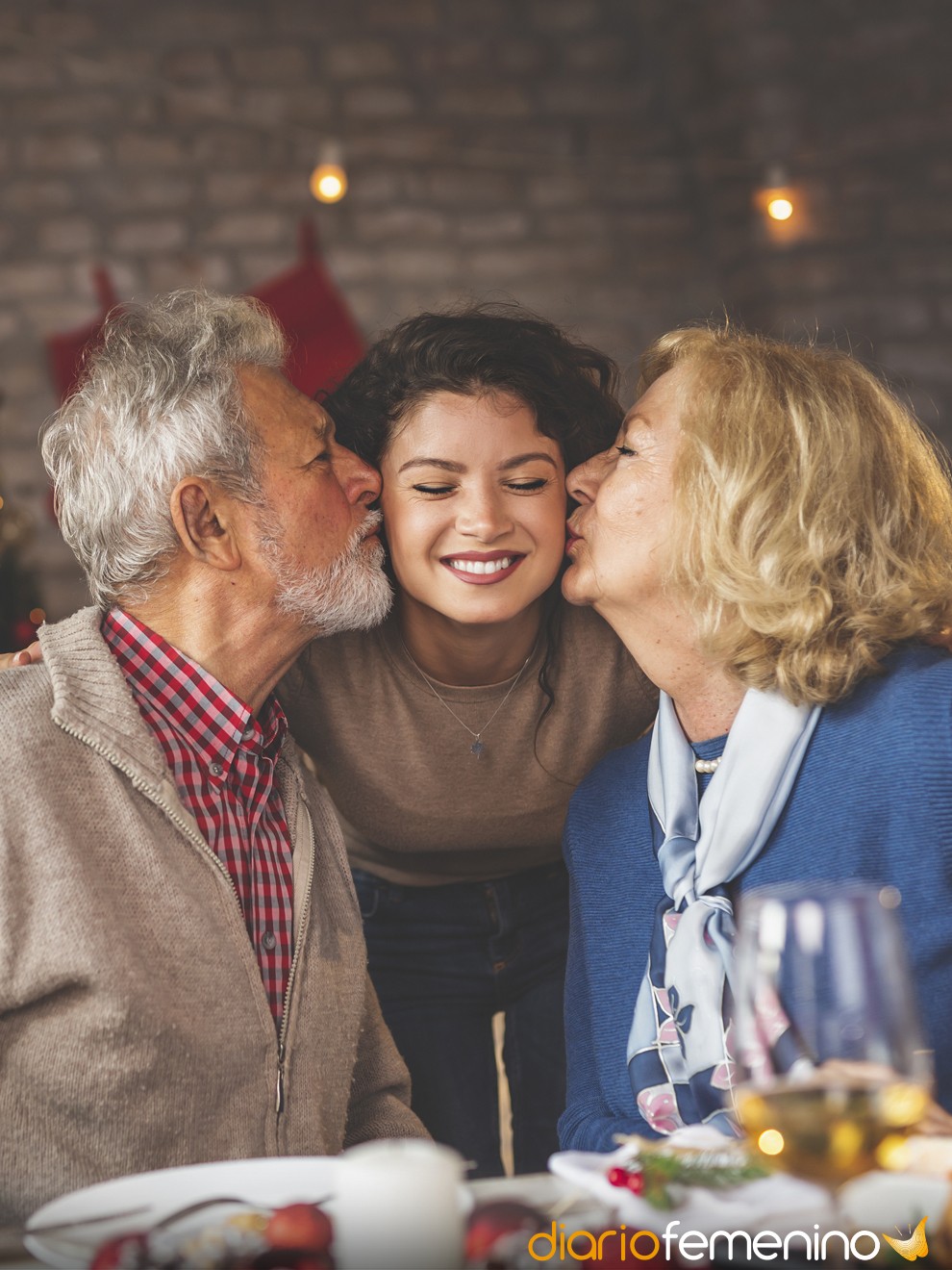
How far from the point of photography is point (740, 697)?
1674 millimetres

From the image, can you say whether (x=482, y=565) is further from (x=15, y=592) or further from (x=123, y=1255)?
(x=15, y=592)

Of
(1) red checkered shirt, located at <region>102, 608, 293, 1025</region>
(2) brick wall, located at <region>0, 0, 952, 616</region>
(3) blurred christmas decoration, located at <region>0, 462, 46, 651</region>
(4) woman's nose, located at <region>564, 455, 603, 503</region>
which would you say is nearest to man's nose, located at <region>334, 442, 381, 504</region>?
(4) woman's nose, located at <region>564, 455, 603, 503</region>

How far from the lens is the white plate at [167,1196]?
2.76ft

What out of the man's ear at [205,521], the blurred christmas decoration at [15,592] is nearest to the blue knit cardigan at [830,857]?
the man's ear at [205,521]

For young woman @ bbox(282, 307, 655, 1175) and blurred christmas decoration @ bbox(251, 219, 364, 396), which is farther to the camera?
blurred christmas decoration @ bbox(251, 219, 364, 396)

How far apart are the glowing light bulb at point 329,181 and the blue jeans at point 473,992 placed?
9.46 feet

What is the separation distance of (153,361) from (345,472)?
323 mm

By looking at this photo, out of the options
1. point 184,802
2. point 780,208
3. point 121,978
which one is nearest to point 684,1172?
point 121,978

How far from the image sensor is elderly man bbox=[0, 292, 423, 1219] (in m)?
1.32

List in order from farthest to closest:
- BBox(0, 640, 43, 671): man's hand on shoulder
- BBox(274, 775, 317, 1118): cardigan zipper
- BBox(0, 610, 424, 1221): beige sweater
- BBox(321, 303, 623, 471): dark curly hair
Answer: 1. BBox(321, 303, 623, 471): dark curly hair
2. BBox(0, 640, 43, 671): man's hand on shoulder
3. BBox(274, 775, 317, 1118): cardigan zipper
4. BBox(0, 610, 424, 1221): beige sweater

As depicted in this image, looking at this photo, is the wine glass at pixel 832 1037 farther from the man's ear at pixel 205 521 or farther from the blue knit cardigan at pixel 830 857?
the man's ear at pixel 205 521

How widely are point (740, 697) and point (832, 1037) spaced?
985mm

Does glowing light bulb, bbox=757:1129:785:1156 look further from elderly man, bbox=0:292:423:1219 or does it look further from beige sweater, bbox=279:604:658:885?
beige sweater, bbox=279:604:658:885

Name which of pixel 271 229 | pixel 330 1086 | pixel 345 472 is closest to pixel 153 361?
pixel 345 472
